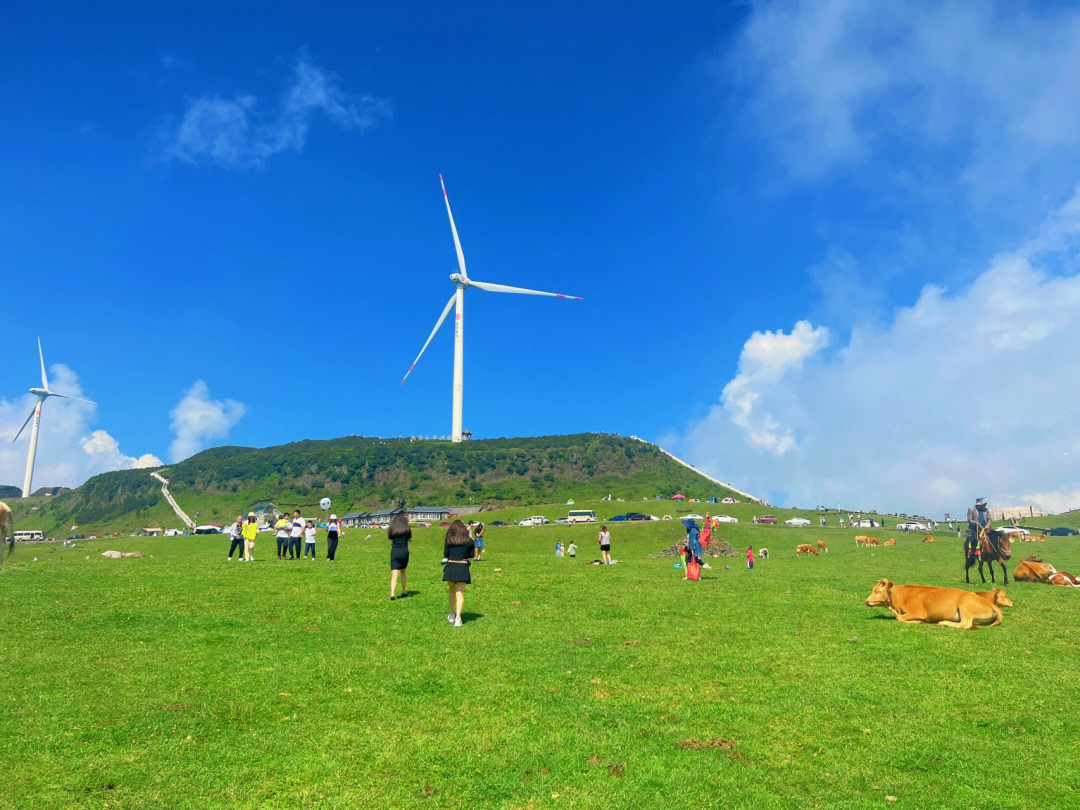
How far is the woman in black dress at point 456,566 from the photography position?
15.7m

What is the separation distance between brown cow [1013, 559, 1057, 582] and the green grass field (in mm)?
10418

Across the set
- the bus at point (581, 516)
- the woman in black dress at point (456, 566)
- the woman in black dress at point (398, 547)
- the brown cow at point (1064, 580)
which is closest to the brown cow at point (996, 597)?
the brown cow at point (1064, 580)

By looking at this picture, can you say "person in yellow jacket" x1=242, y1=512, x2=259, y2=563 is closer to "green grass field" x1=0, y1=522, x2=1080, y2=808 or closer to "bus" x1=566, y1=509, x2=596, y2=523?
"green grass field" x1=0, y1=522, x2=1080, y2=808

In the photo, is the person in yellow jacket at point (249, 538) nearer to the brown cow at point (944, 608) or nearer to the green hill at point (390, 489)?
the brown cow at point (944, 608)

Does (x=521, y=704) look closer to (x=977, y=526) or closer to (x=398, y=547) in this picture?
(x=398, y=547)

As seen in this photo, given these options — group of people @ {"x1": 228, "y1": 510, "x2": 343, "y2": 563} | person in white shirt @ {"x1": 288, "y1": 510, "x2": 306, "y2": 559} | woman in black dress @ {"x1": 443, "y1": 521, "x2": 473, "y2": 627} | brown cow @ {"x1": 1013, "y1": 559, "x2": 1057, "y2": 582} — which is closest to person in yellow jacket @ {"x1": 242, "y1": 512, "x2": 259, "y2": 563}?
group of people @ {"x1": 228, "y1": 510, "x2": 343, "y2": 563}

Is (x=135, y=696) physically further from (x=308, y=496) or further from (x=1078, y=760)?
(x=308, y=496)

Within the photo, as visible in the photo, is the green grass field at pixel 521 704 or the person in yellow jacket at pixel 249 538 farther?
the person in yellow jacket at pixel 249 538

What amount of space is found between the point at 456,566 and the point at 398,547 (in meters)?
3.98

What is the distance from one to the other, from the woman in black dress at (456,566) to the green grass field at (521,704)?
0.66 metres

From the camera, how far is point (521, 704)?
1012 cm

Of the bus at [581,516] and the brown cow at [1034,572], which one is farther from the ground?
the bus at [581,516]

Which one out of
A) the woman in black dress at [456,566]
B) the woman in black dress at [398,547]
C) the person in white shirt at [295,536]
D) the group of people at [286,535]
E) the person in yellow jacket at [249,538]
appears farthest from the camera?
the person in white shirt at [295,536]

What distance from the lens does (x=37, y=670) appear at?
11.4 m
